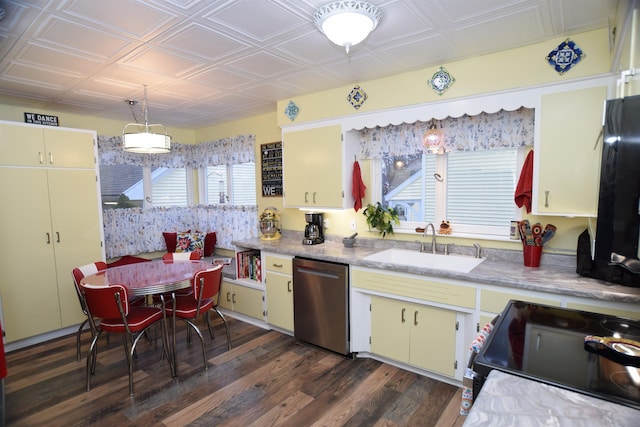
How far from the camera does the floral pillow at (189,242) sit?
15.3ft

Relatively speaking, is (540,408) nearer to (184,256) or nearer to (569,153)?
(569,153)

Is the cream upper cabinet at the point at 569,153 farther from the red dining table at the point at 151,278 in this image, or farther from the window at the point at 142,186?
the window at the point at 142,186

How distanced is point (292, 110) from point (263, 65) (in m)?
0.96

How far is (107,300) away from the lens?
2381mm

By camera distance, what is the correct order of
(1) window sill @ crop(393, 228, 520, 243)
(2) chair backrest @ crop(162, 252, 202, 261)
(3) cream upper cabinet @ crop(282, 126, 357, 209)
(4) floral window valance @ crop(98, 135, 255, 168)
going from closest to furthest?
1. (1) window sill @ crop(393, 228, 520, 243)
2. (3) cream upper cabinet @ crop(282, 126, 357, 209)
3. (2) chair backrest @ crop(162, 252, 202, 261)
4. (4) floral window valance @ crop(98, 135, 255, 168)

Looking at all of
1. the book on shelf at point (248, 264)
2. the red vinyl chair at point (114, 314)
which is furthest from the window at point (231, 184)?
the red vinyl chair at point (114, 314)

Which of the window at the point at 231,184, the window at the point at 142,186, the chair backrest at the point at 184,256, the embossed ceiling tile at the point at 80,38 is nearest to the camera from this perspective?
the embossed ceiling tile at the point at 80,38

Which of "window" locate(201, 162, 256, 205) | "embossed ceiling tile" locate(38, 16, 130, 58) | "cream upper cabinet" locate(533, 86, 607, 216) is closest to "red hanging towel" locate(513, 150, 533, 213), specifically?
"cream upper cabinet" locate(533, 86, 607, 216)

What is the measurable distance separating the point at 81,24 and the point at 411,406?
126 inches

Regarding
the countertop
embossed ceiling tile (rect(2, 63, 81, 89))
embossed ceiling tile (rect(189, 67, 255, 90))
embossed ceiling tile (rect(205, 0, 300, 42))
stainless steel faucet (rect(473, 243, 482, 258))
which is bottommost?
the countertop

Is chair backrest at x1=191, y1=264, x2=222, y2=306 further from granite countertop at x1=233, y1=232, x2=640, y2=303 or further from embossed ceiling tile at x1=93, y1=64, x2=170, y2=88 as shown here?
embossed ceiling tile at x1=93, y1=64, x2=170, y2=88

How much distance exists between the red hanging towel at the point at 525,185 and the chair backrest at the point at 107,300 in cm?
299

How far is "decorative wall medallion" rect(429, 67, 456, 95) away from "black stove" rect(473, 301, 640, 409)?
1822 millimetres

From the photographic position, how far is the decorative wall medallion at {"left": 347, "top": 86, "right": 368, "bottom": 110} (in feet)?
10.1
